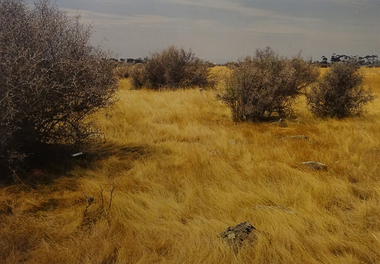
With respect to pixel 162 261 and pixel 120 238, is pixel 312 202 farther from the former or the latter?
pixel 120 238

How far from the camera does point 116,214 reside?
10.6 feet

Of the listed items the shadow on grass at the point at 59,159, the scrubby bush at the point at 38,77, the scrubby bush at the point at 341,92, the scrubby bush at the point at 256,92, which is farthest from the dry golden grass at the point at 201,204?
the scrubby bush at the point at 341,92

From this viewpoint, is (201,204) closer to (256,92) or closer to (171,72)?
(256,92)

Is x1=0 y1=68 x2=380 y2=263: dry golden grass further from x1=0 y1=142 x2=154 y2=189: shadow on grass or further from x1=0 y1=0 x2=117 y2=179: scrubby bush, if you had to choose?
x1=0 y1=0 x2=117 y2=179: scrubby bush

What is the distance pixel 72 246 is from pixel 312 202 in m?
2.51

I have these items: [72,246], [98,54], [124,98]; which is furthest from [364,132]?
[124,98]

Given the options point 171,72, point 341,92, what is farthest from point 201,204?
point 171,72

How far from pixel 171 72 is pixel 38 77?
11.9 metres

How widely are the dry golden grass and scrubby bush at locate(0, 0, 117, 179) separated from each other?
0.64 m

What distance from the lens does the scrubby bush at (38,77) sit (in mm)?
3740

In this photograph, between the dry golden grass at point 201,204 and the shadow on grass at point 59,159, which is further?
the shadow on grass at point 59,159

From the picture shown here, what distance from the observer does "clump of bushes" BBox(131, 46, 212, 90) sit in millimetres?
15445

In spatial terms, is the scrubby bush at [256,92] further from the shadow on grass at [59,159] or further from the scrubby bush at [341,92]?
the shadow on grass at [59,159]

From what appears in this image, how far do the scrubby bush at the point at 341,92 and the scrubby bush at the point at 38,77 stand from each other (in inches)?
246
